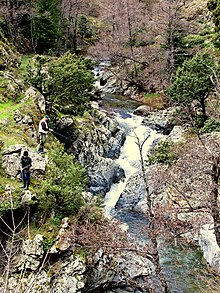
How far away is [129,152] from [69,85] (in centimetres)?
721

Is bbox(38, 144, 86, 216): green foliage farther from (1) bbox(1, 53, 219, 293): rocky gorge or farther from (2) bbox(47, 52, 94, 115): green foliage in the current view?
(2) bbox(47, 52, 94, 115): green foliage

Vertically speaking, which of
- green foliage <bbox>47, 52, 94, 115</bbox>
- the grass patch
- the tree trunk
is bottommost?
the grass patch

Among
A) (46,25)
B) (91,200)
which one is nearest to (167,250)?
(91,200)

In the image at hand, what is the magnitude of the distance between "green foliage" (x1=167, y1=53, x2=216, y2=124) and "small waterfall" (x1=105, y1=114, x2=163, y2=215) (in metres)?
3.45

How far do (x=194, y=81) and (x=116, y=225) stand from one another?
1432cm

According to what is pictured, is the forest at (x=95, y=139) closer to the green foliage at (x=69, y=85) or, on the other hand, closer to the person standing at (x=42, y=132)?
the green foliage at (x=69, y=85)

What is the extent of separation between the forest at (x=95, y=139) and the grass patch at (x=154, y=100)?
145mm

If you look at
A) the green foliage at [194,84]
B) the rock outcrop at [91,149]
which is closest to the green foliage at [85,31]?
the green foliage at [194,84]

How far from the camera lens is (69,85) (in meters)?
22.0

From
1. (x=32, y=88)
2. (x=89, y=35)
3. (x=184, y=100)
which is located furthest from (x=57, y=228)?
(x=89, y=35)

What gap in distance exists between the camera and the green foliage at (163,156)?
862 inches

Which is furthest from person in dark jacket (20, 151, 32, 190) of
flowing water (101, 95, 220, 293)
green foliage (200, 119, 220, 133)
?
green foliage (200, 119, 220, 133)

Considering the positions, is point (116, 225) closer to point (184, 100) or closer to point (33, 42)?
point (184, 100)

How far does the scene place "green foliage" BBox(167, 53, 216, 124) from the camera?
2508cm
